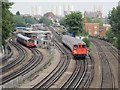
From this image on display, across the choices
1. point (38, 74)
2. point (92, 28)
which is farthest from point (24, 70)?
point (92, 28)

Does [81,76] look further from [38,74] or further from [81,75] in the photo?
[38,74]

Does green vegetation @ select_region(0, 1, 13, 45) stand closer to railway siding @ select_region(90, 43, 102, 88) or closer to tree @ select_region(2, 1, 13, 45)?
tree @ select_region(2, 1, 13, 45)

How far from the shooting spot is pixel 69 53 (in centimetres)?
5166

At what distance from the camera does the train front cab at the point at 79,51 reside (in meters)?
44.3

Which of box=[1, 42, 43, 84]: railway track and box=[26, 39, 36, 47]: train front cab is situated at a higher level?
box=[26, 39, 36, 47]: train front cab

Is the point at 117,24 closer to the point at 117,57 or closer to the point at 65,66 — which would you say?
the point at 117,57

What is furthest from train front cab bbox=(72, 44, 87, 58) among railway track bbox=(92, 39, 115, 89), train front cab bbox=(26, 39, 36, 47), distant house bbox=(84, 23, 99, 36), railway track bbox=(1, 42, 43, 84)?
distant house bbox=(84, 23, 99, 36)

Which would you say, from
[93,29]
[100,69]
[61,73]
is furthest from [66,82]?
[93,29]

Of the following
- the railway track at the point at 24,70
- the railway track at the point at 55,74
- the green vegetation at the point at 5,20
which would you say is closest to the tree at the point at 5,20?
the green vegetation at the point at 5,20

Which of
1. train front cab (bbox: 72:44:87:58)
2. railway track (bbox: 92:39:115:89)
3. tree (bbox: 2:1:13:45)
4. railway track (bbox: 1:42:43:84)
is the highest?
tree (bbox: 2:1:13:45)

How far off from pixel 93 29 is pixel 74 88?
362 ft

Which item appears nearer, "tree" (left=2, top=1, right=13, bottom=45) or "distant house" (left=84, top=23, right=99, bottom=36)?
"tree" (left=2, top=1, right=13, bottom=45)

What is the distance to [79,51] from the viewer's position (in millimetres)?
44312

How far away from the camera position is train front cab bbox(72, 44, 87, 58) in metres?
44.3
